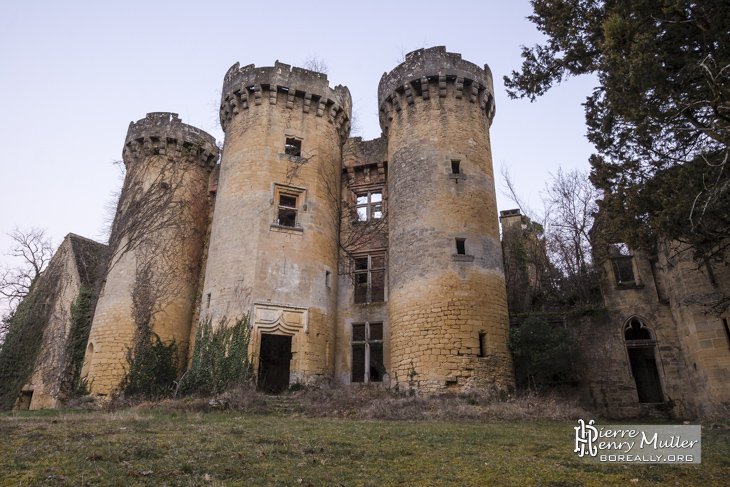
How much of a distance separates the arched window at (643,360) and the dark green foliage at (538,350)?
210 centimetres

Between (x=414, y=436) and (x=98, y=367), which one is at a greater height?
(x=98, y=367)

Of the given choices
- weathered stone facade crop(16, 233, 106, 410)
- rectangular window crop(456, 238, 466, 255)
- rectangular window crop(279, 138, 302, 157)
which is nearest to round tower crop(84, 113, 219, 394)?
weathered stone facade crop(16, 233, 106, 410)

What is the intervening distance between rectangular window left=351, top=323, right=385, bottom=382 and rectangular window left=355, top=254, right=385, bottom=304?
102 centimetres

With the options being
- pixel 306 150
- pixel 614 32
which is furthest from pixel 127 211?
pixel 614 32

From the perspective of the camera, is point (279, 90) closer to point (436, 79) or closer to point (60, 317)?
point (436, 79)

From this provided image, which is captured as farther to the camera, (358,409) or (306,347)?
(306,347)

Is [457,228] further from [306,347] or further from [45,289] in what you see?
[45,289]

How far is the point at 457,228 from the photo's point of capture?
52.0 feet

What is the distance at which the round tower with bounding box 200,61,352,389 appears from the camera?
1622 centimetres

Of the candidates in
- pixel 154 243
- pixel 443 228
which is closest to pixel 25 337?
pixel 154 243

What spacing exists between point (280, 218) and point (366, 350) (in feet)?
20.2

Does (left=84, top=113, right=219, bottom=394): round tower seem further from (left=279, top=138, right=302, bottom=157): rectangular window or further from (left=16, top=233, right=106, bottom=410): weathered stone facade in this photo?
(left=279, top=138, right=302, bottom=157): rectangular window

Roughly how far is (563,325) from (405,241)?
596 cm

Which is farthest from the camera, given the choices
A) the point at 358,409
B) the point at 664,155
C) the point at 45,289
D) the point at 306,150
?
the point at 45,289
